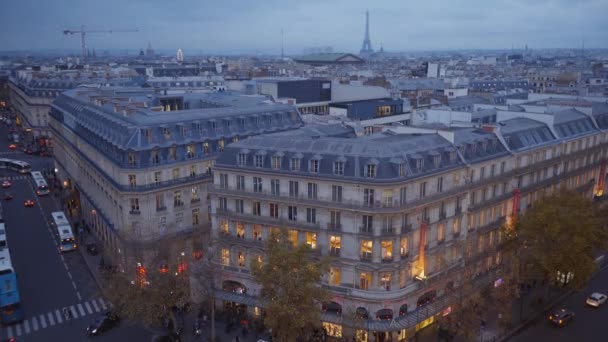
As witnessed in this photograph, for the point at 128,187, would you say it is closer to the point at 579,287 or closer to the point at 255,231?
the point at 255,231

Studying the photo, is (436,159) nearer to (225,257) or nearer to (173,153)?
(225,257)

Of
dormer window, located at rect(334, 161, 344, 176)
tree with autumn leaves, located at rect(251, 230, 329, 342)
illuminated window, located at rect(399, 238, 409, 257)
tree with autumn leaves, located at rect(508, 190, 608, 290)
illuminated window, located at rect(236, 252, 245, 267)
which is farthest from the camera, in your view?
illuminated window, located at rect(236, 252, 245, 267)

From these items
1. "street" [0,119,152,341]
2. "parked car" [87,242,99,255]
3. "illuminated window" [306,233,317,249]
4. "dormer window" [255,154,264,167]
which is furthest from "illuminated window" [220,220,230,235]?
"parked car" [87,242,99,255]

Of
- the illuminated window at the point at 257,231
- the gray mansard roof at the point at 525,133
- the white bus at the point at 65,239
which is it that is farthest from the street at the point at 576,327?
the white bus at the point at 65,239

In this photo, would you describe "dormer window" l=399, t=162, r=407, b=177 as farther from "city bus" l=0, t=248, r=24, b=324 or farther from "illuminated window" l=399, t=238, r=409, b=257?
"city bus" l=0, t=248, r=24, b=324

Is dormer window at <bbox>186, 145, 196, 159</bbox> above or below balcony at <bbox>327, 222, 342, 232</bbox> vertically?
above

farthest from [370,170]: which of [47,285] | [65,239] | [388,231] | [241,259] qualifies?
[65,239]

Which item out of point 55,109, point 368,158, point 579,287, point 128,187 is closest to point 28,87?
point 55,109
